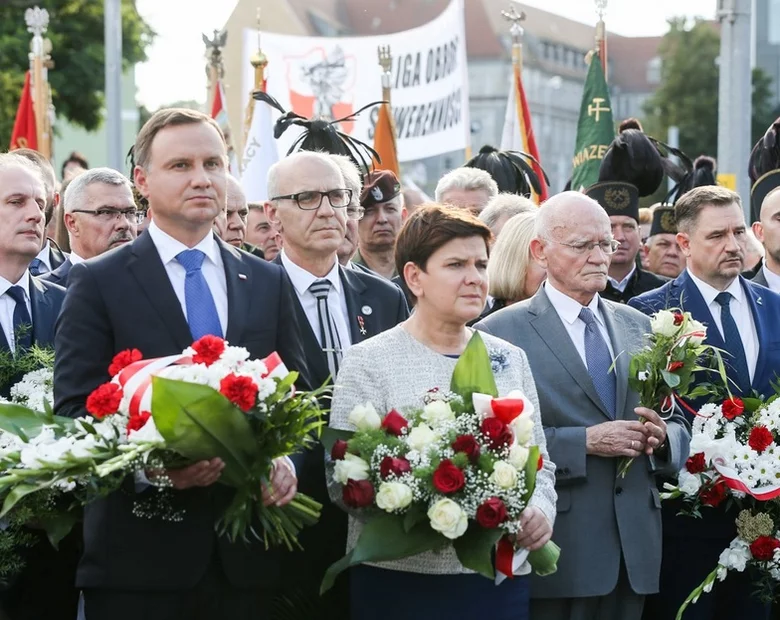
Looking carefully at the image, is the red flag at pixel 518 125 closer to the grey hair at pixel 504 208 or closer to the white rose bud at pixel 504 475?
the grey hair at pixel 504 208

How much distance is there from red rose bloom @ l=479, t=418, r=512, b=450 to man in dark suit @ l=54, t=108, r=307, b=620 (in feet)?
2.15

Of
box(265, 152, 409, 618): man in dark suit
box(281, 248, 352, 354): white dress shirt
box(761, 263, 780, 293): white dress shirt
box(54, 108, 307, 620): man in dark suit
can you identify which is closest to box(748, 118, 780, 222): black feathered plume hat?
box(761, 263, 780, 293): white dress shirt

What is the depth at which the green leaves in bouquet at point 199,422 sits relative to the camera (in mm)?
4199

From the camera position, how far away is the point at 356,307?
5902mm

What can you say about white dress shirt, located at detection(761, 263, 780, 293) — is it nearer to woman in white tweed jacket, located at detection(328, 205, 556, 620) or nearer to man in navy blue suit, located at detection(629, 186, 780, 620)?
man in navy blue suit, located at detection(629, 186, 780, 620)

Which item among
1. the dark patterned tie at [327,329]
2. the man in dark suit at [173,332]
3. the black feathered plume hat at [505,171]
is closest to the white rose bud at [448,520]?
the man in dark suit at [173,332]

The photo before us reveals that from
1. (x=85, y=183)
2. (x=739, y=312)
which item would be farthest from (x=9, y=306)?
(x=739, y=312)

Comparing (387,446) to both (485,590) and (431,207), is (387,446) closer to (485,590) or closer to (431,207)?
(485,590)

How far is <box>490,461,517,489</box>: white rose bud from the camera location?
4.56m

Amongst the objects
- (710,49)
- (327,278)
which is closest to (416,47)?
(327,278)

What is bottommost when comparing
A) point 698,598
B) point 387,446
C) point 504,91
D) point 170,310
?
point 698,598

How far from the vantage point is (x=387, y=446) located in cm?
465

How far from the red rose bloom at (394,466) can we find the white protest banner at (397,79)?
8.60 m

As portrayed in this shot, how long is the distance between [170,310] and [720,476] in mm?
2709
